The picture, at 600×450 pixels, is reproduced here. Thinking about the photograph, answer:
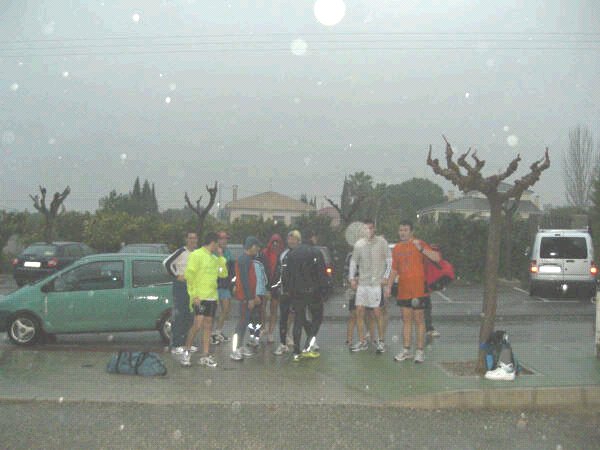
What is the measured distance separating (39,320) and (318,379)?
4.74 m

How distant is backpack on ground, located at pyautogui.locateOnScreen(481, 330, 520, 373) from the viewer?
7.96 meters

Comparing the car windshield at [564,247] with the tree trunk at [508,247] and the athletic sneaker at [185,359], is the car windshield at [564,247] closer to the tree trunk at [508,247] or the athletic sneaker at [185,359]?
the tree trunk at [508,247]

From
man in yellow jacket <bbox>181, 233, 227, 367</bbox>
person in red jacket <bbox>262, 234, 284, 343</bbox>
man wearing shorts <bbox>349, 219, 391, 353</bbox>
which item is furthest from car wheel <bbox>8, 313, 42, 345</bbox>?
man wearing shorts <bbox>349, 219, 391, 353</bbox>

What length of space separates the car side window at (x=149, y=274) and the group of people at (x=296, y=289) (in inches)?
43.0

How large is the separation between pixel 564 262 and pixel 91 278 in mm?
12475

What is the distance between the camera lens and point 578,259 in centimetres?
1789

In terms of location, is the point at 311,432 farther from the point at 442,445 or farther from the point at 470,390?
the point at 470,390

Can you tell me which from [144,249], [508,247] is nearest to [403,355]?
[144,249]

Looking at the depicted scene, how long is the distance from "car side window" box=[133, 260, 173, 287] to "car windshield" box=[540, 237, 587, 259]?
11234mm

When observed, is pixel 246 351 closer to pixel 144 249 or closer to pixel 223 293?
pixel 223 293

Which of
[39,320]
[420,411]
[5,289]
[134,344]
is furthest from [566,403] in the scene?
[5,289]

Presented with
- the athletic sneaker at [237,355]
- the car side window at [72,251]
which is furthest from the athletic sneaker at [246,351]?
the car side window at [72,251]

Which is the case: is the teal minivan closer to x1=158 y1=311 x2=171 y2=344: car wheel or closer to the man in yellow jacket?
x1=158 y1=311 x2=171 y2=344: car wheel

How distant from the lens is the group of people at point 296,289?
9.05 m
